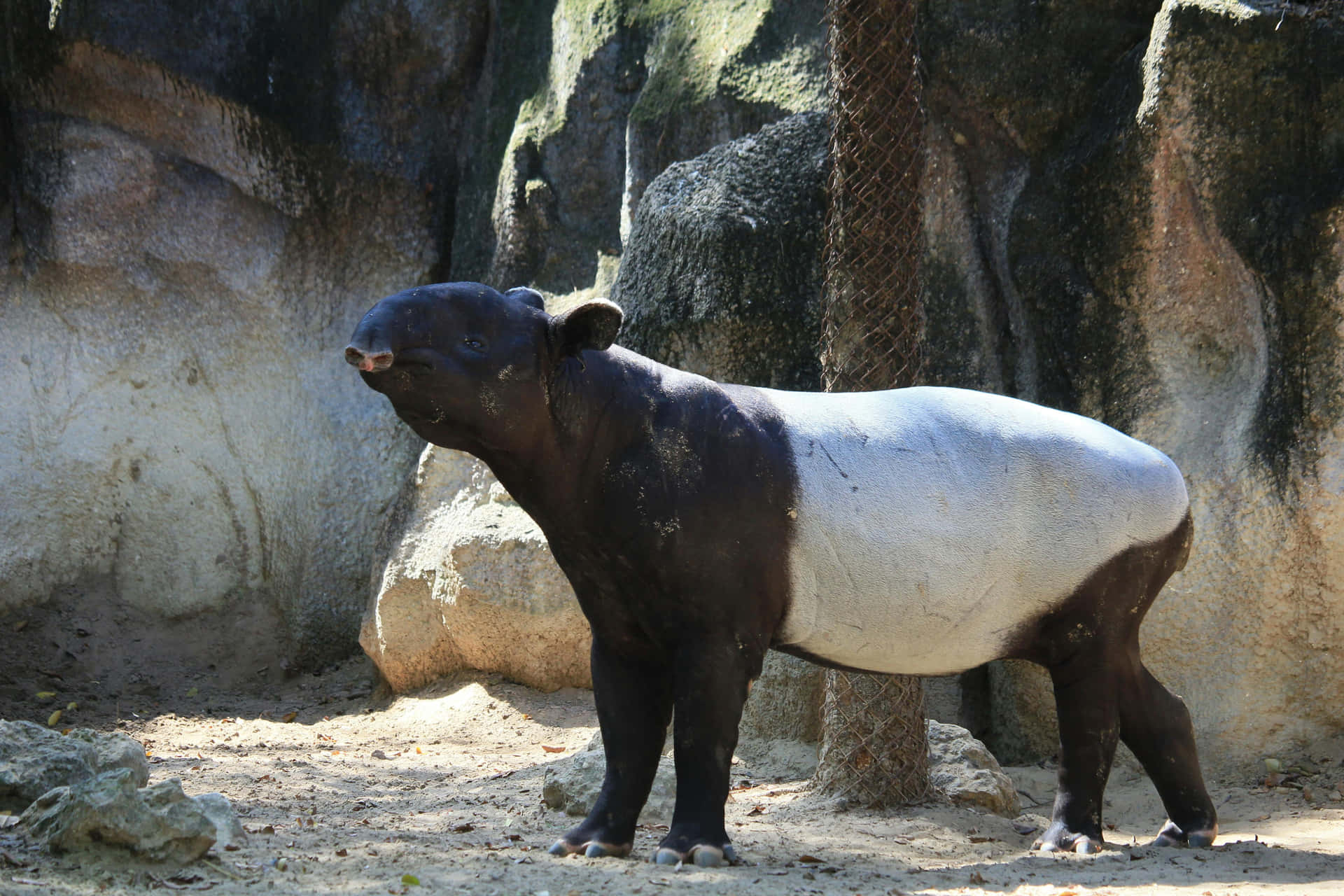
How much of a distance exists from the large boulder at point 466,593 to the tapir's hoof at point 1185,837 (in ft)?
13.9

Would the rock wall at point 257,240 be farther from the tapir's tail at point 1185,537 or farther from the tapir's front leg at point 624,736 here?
the tapir's front leg at point 624,736

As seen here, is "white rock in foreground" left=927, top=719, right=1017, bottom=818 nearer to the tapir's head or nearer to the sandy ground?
the sandy ground

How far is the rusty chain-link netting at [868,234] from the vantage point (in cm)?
602

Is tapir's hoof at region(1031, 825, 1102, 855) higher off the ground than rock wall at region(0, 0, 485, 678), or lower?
lower

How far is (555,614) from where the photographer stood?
27.6 feet

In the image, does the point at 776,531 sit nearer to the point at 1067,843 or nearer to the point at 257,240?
the point at 1067,843

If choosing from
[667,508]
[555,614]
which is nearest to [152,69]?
[555,614]

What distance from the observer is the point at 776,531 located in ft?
14.6

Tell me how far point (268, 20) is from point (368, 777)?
6.31 metres

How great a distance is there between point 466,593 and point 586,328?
454 centimetres

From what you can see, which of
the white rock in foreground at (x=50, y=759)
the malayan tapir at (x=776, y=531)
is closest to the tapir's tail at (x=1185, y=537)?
the malayan tapir at (x=776, y=531)

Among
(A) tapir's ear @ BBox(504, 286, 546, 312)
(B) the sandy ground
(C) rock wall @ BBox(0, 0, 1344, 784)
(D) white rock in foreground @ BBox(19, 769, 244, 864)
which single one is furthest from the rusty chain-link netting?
(D) white rock in foreground @ BBox(19, 769, 244, 864)

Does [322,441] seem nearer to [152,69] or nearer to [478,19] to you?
[152,69]

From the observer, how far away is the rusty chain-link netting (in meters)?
6.02
